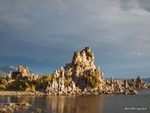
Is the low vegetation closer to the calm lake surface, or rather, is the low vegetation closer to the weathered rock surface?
the weathered rock surface

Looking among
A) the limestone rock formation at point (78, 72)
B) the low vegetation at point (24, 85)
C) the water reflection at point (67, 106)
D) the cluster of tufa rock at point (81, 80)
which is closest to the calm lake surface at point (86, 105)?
the water reflection at point (67, 106)

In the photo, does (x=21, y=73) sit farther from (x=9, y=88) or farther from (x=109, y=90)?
(x=109, y=90)

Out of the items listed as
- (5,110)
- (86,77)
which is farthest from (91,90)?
(5,110)

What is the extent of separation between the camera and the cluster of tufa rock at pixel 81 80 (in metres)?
137

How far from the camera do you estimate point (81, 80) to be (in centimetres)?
15938

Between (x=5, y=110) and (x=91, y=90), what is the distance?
323 feet

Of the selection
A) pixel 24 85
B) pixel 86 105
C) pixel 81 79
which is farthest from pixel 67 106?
pixel 81 79

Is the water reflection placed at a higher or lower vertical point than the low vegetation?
lower

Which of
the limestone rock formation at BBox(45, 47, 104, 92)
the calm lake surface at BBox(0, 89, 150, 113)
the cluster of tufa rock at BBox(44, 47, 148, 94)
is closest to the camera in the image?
the calm lake surface at BBox(0, 89, 150, 113)

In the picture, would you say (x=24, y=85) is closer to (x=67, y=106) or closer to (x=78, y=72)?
(x=78, y=72)

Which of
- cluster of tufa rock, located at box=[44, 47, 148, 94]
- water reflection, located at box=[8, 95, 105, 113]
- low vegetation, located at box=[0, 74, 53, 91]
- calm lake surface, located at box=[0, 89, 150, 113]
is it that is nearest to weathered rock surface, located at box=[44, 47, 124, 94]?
cluster of tufa rock, located at box=[44, 47, 148, 94]

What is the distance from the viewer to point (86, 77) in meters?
157

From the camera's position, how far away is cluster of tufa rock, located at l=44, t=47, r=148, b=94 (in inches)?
5379

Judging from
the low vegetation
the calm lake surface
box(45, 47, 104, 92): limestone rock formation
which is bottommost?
the calm lake surface
